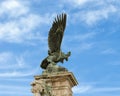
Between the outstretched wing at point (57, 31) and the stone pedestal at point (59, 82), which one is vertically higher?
the outstretched wing at point (57, 31)

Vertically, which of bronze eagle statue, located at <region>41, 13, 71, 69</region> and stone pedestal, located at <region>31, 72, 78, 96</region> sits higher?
bronze eagle statue, located at <region>41, 13, 71, 69</region>

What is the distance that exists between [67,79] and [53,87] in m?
0.74

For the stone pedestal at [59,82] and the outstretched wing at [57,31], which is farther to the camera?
the outstretched wing at [57,31]

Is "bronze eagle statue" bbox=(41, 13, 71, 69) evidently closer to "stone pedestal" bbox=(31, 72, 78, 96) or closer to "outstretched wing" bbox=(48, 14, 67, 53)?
"outstretched wing" bbox=(48, 14, 67, 53)

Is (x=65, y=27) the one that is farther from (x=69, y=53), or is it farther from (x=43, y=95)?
(x=43, y=95)

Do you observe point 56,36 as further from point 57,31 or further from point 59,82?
point 59,82

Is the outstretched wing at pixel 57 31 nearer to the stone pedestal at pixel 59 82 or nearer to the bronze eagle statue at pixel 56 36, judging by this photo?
the bronze eagle statue at pixel 56 36

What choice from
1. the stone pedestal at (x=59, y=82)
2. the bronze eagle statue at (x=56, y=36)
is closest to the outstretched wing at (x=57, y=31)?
the bronze eagle statue at (x=56, y=36)

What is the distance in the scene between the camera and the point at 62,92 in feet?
72.1

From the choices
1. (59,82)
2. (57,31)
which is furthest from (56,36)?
(59,82)

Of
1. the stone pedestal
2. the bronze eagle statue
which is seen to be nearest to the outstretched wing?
the bronze eagle statue

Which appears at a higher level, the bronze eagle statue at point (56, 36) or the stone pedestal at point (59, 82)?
the bronze eagle statue at point (56, 36)

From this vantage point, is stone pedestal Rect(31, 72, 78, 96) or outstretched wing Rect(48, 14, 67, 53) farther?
outstretched wing Rect(48, 14, 67, 53)

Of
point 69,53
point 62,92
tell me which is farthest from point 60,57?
point 62,92
